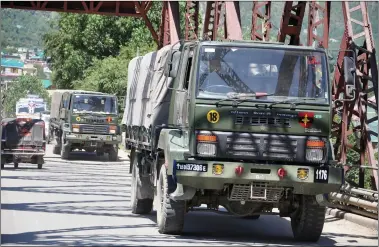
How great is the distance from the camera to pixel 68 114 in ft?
128

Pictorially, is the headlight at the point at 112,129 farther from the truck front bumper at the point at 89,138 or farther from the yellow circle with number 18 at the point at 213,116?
the yellow circle with number 18 at the point at 213,116

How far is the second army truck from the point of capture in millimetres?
13594

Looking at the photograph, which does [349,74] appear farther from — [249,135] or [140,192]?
[140,192]

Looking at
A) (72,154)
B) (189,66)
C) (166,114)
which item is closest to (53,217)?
(166,114)

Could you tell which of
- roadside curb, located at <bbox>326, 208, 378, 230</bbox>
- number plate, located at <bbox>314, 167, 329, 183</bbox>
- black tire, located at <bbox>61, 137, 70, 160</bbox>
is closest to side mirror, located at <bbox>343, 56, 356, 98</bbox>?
number plate, located at <bbox>314, 167, 329, 183</bbox>

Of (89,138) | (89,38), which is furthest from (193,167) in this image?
(89,38)

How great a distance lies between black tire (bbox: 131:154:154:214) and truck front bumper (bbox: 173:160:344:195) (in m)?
3.57

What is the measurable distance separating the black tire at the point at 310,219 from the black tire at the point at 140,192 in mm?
3450

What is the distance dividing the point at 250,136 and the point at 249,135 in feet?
0.07

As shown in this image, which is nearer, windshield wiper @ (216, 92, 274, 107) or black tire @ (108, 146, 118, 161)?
windshield wiper @ (216, 92, 274, 107)

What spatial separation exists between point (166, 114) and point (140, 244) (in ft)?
11.0

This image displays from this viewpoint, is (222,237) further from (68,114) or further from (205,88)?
(68,114)

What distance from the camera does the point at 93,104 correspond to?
1528 inches

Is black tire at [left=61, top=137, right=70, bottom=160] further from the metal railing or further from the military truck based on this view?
the metal railing
